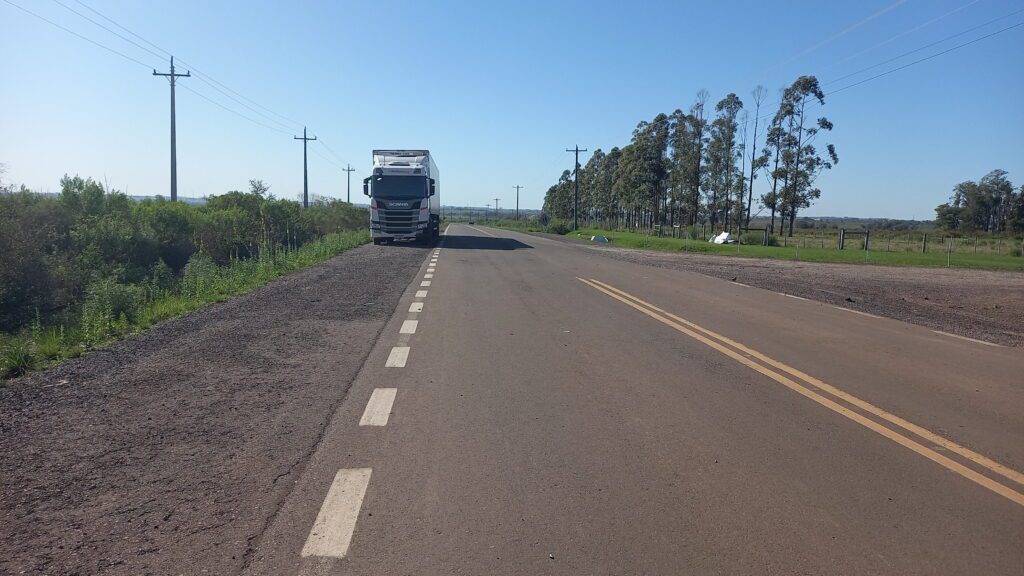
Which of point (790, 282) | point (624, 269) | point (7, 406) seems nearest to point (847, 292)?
point (790, 282)

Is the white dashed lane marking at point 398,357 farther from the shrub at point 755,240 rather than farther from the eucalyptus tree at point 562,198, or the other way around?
the eucalyptus tree at point 562,198

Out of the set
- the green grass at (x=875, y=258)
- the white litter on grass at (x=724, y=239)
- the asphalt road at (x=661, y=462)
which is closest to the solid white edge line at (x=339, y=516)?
the asphalt road at (x=661, y=462)

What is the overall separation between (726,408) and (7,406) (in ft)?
21.2

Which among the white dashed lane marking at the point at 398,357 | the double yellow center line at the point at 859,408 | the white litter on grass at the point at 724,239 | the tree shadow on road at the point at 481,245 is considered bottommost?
the white dashed lane marking at the point at 398,357

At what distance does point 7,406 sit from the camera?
20.2 ft

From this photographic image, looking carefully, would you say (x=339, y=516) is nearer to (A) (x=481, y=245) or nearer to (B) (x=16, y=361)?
(B) (x=16, y=361)

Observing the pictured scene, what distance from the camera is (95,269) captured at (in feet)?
58.1

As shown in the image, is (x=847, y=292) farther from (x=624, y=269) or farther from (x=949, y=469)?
(x=949, y=469)

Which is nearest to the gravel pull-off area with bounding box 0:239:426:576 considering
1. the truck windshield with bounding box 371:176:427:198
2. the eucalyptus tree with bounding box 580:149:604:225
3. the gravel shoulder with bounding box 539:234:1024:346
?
the gravel shoulder with bounding box 539:234:1024:346

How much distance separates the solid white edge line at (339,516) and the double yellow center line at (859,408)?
13.6ft

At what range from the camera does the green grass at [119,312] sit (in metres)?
8.20

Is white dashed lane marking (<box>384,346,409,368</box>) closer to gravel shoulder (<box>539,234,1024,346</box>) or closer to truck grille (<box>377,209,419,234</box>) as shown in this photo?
gravel shoulder (<box>539,234,1024,346</box>)

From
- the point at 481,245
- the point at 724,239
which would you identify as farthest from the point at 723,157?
the point at 481,245

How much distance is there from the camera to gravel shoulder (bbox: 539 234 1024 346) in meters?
13.4
